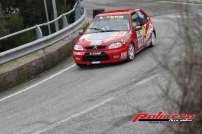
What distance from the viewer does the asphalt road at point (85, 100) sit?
10914mm

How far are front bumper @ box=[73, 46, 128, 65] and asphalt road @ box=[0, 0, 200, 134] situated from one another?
0.71ft

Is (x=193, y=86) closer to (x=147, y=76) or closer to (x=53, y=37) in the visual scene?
(x=147, y=76)

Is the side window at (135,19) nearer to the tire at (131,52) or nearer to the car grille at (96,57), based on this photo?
the tire at (131,52)

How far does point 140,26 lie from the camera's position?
1925cm

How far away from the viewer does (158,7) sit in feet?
123

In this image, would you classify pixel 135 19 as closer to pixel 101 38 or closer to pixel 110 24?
pixel 110 24

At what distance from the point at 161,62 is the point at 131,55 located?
1308 cm

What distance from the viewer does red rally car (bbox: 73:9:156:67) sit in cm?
1789

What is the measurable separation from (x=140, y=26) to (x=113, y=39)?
5.38ft

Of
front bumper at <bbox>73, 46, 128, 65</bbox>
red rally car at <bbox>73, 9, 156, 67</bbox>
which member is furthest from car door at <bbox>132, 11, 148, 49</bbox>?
front bumper at <bbox>73, 46, 128, 65</bbox>

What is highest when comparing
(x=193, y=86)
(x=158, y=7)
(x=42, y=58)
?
(x=193, y=86)

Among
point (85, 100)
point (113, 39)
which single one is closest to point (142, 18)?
point (113, 39)

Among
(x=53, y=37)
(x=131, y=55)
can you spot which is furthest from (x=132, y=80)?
(x=53, y=37)

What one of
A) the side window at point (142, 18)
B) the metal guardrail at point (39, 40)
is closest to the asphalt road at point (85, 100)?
the metal guardrail at point (39, 40)
